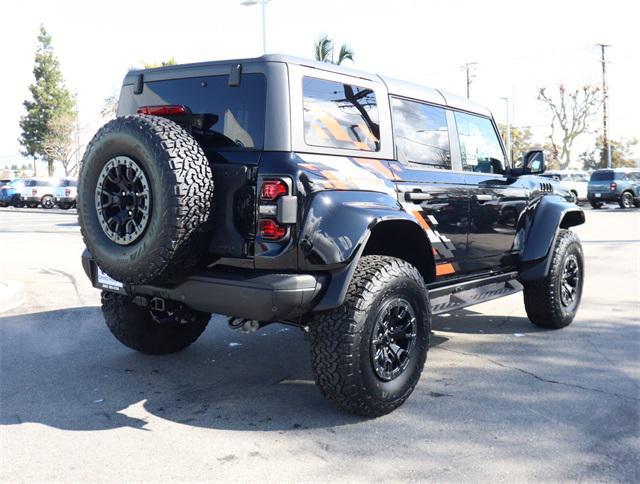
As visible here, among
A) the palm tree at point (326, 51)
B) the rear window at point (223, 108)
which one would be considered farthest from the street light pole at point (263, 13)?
the rear window at point (223, 108)

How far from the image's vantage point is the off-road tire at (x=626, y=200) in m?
26.4

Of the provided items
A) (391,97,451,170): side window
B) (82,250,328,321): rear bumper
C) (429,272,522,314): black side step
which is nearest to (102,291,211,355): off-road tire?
(82,250,328,321): rear bumper

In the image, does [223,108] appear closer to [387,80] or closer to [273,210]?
[273,210]

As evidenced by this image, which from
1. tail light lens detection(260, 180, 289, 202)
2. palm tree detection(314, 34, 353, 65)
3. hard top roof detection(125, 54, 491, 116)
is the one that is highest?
palm tree detection(314, 34, 353, 65)

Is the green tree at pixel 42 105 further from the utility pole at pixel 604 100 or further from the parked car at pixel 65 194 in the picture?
the utility pole at pixel 604 100

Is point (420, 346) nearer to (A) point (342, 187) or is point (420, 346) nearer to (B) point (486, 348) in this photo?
(A) point (342, 187)

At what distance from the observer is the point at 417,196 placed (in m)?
4.30

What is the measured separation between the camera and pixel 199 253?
11.6 ft

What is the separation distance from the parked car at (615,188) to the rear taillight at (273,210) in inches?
1021

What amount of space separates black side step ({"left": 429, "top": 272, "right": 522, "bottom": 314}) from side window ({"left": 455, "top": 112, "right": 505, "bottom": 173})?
0.92 meters

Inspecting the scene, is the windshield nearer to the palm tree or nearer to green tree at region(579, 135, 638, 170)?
the palm tree

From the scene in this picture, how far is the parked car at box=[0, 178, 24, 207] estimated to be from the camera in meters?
34.1

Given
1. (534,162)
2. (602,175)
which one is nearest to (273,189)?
(534,162)

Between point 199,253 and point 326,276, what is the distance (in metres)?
0.72
